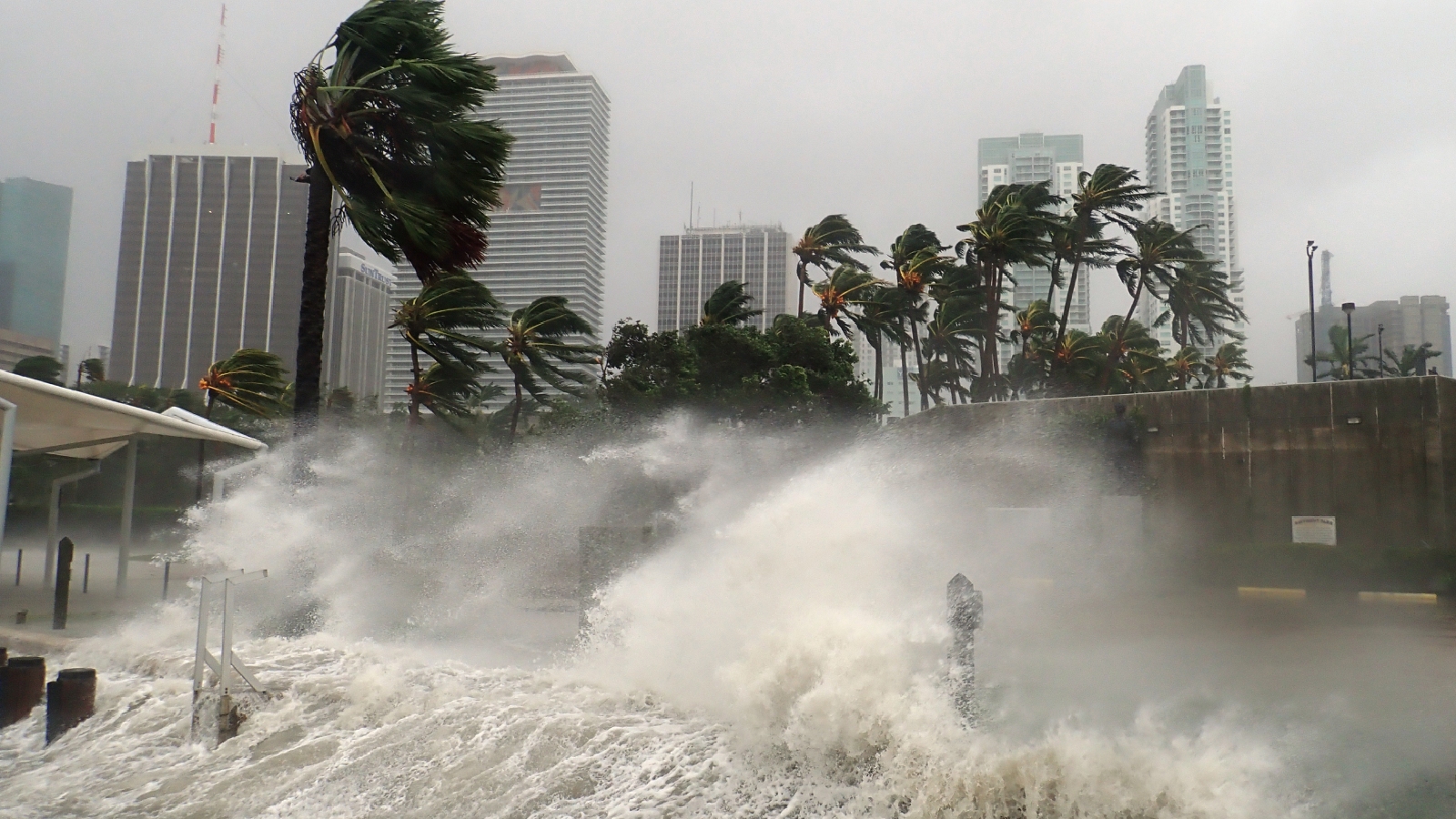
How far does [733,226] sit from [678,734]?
12665 centimetres

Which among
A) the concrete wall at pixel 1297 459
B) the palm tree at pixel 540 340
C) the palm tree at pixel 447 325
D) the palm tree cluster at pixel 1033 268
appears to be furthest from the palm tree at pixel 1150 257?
the palm tree at pixel 447 325

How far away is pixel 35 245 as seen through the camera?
41406 mm

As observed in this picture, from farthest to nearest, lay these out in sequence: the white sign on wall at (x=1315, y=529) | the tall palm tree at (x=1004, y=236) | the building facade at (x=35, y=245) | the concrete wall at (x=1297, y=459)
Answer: the building facade at (x=35, y=245), the tall palm tree at (x=1004, y=236), the white sign on wall at (x=1315, y=529), the concrete wall at (x=1297, y=459)

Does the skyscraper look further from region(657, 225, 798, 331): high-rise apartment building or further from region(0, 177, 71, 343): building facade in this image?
region(0, 177, 71, 343): building facade

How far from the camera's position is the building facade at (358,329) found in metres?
74.9

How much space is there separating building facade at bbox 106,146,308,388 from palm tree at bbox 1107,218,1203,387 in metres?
41.7

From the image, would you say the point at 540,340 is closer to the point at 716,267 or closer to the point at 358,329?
the point at 358,329

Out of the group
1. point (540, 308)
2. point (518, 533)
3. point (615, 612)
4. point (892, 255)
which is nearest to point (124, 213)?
point (540, 308)

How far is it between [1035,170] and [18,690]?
4830 inches

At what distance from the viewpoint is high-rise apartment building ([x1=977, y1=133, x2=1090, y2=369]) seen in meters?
115

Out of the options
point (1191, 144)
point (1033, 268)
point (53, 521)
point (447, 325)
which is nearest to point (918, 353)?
point (1033, 268)

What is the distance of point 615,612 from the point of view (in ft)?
33.4

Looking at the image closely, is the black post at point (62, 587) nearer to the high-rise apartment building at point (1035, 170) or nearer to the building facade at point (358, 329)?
the building facade at point (358, 329)

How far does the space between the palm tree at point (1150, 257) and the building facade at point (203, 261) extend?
137ft
